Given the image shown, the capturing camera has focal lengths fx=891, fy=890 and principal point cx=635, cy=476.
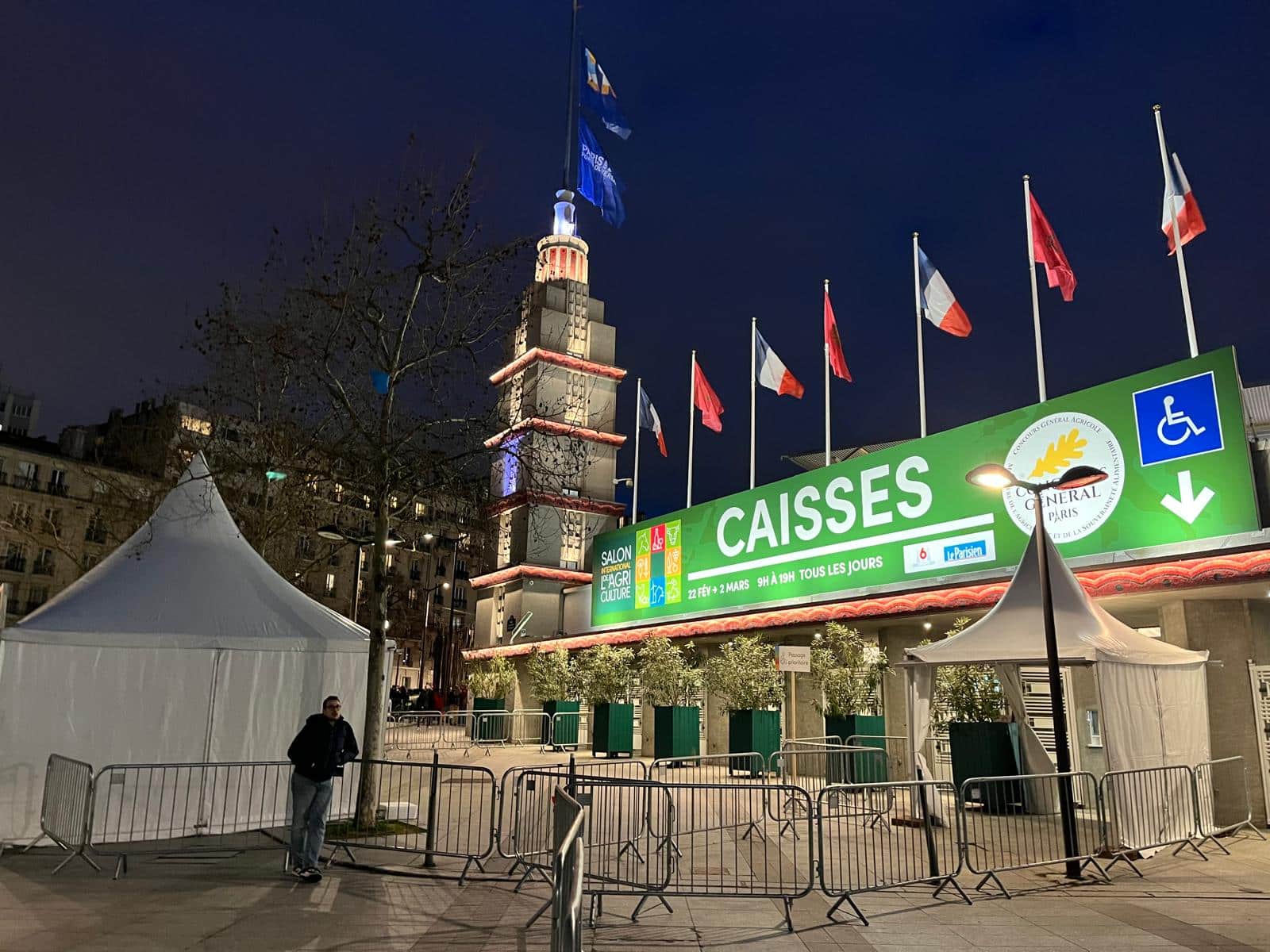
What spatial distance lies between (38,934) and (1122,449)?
17.3 metres

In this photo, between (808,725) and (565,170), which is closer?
(808,725)

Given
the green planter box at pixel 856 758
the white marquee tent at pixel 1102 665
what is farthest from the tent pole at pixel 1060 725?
the green planter box at pixel 856 758

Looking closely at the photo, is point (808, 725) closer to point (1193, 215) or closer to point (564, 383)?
point (1193, 215)

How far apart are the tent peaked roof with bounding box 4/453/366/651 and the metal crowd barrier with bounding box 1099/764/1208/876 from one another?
10.3 meters

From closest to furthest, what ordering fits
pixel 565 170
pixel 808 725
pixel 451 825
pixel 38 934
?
1. pixel 38 934
2. pixel 451 825
3. pixel 808 725
4. pixel 565 170

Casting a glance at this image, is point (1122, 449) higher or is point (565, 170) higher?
point (565, 170)

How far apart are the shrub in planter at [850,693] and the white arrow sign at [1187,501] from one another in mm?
6533

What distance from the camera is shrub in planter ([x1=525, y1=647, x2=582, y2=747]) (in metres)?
29.7

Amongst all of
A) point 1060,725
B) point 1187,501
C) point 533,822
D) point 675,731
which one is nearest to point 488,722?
point 675,731

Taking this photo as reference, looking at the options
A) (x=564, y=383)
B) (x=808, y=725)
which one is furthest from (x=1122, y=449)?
(x=564, y=383)

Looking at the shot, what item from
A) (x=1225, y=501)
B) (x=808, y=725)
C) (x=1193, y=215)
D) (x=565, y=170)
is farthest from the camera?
(x=565, y=170)

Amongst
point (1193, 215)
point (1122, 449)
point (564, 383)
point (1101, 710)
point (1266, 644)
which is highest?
point (564, 383)

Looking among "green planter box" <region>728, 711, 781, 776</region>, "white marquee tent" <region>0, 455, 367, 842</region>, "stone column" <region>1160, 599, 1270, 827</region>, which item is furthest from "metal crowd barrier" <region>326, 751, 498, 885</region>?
"stone column" <region>1160, 599, 1270, 827</region>

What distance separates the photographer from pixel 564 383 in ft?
143
